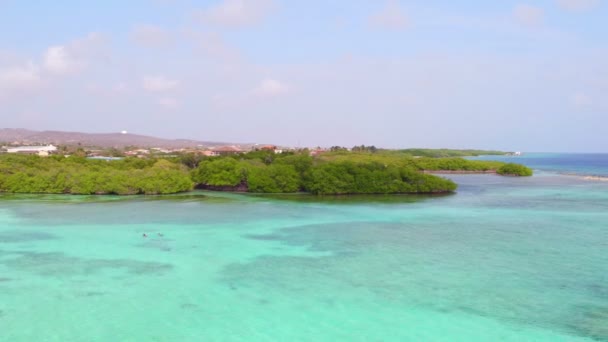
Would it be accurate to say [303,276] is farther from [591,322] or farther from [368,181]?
[368,181]

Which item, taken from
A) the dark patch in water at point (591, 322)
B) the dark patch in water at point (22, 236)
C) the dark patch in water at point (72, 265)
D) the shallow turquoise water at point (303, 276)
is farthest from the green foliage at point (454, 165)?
the dark patch in water at point (591, 322)

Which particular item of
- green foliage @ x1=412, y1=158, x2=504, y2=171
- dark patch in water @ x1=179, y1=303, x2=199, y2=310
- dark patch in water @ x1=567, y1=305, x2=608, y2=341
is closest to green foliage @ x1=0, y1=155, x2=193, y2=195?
dark patch in water @ x1=179, y1=303, x2=199, y2=310

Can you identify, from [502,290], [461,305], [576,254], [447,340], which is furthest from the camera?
[576,254]

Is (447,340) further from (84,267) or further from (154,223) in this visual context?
(154,223)

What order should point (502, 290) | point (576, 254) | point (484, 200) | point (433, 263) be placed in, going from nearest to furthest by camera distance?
point (502, 290) < point (433, 263) < point (576, 254) < point (484, 200)

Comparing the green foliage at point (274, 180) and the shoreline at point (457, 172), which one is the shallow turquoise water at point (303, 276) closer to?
the green foliage at point (274, 180)

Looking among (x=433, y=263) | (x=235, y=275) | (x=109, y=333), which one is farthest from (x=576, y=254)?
(x=109, y=333)
